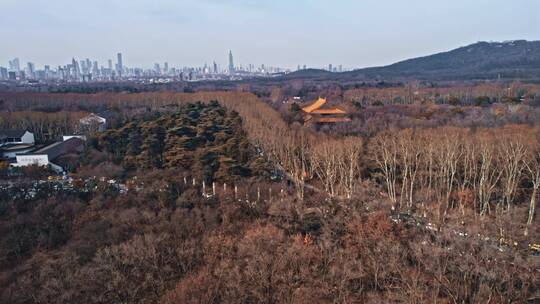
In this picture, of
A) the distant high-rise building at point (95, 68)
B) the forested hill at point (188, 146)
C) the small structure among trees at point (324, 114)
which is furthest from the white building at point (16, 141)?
the distant high-rise building at point (95, 68)

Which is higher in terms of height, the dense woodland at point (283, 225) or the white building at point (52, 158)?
the white building at point (52, 158)

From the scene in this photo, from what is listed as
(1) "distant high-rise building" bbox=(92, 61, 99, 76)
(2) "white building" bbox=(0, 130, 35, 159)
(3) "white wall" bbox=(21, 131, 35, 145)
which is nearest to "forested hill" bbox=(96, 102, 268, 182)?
(2) "white building" bbox=(0, 130, 35, 159)

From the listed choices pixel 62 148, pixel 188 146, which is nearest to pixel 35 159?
pixel 62 148

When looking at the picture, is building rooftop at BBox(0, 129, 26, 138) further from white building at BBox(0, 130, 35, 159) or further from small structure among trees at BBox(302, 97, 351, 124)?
small structure among trees at BBox(302, 97, 351, 124)

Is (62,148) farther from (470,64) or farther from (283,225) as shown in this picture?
(470,64)

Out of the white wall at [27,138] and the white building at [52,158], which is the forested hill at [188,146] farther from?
the white wall at [27,138]

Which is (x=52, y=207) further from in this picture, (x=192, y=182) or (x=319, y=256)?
(x=319, y=256)
